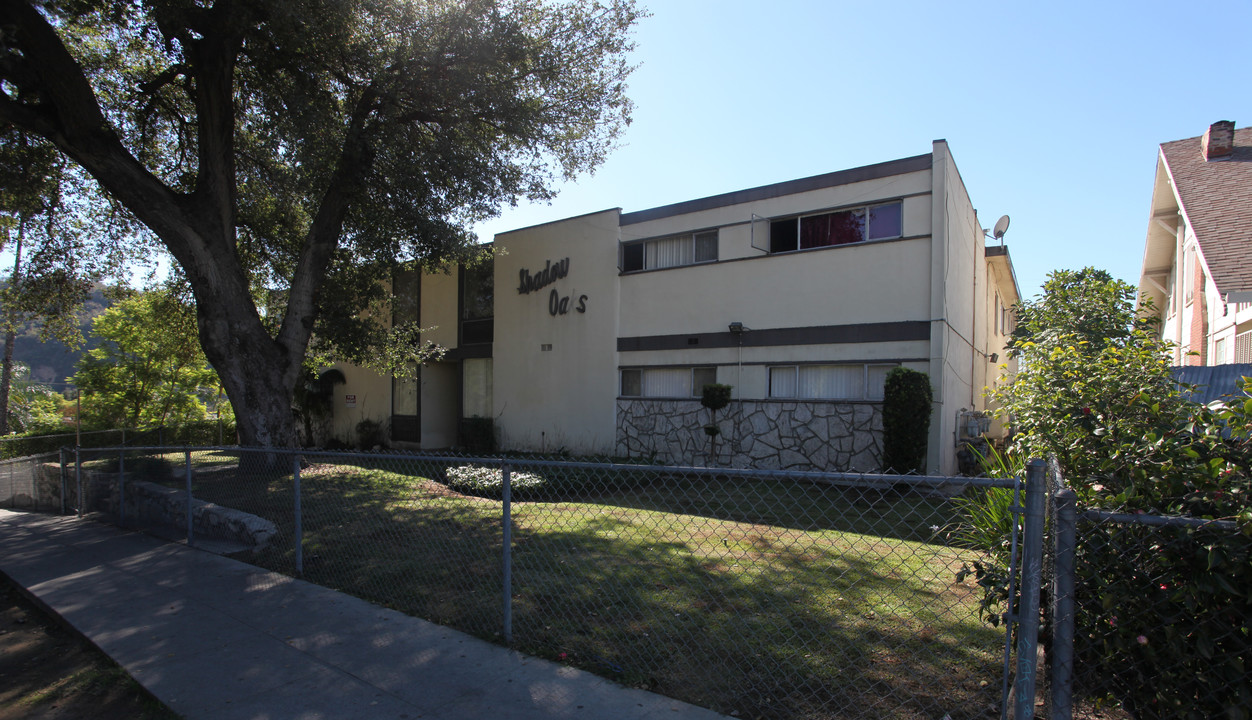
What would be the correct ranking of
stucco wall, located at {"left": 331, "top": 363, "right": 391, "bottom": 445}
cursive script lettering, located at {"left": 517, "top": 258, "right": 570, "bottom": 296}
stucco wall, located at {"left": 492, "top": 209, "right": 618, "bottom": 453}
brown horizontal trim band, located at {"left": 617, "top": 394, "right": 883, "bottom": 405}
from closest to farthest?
brown horizontal trim band, located at {"left": 617, "top": 394, "right": 883, "bottom": 405} → stucco wall, located at {"left": 492, "top": 209, "right": 618, "bottom": 453} → cursive script lettering, located at {"left": 517, "top": 258, "right": 570, "bottom": 296} → stucco wall, located at {"left": 331, "top": 363, "right": 391, "bottom": 445}

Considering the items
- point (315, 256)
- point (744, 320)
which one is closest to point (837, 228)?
point (744, 320)

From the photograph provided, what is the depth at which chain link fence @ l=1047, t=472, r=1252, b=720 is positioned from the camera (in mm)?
2389

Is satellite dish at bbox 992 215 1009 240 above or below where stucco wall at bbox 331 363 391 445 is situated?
above

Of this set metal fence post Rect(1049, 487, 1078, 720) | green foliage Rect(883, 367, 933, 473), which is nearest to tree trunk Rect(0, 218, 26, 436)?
green foliage Rect(883, 367, 933, 473)

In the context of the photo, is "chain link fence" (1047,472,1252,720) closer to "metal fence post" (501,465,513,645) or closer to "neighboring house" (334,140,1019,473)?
"metal fence post" (501,465,513,645)

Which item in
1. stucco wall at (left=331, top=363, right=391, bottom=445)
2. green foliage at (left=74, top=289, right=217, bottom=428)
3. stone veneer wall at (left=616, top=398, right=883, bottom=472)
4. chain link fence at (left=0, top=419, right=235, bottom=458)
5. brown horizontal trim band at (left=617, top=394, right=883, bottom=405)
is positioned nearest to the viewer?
stone veneer wall at (left=616, top=398, right=883, bottom=472)

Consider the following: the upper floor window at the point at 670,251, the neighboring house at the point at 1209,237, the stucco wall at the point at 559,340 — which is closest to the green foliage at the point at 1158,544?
the neighboring house at the point at 1209,237

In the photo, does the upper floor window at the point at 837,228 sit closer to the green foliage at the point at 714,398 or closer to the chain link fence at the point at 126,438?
the green foliage at the point at 714,398

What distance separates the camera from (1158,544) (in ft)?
8.20

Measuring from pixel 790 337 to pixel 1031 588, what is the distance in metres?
11.1

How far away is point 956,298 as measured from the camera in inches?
535

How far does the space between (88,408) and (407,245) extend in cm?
1683

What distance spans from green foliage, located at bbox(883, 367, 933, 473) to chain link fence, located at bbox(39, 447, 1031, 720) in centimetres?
126

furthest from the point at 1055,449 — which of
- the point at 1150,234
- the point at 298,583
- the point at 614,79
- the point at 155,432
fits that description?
the point at 155,432
